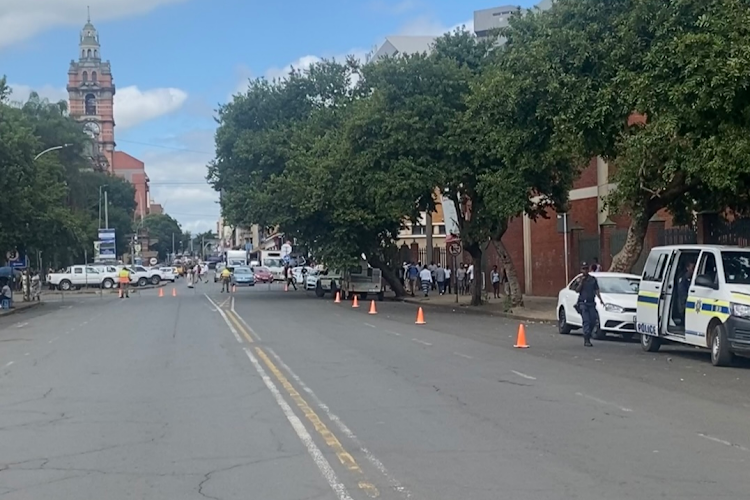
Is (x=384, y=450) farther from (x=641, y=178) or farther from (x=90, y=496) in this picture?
(x=641, y=178)

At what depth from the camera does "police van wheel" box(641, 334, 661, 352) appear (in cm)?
1941

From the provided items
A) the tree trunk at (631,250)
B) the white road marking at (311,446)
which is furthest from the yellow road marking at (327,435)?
the tree trunk at (631,250)

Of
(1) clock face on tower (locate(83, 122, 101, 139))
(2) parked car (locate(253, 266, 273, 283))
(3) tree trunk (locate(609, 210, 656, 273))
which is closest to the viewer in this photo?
(3) tree trunk (locate(609, 210, 656, 273))

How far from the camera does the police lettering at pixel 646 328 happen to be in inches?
742

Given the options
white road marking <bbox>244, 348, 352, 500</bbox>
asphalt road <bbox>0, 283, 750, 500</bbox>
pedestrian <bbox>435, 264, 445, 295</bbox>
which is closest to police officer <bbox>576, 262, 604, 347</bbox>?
asphalt road <bbox>0, 283, 750, 500</bbox>

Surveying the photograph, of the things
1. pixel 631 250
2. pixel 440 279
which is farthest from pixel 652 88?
pixel 440 279

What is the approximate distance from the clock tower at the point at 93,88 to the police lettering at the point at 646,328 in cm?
12975

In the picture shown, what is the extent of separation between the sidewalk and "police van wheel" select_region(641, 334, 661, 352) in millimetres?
9908

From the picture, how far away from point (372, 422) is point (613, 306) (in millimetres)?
12177

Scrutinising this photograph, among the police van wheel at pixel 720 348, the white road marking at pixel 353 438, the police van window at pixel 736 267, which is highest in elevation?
the police van window at pixel 736 267

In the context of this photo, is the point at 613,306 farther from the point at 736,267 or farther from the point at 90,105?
the point at 90,105

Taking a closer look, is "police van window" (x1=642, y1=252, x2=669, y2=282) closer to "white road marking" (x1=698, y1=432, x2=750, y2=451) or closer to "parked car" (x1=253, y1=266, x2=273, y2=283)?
"white road marking" (x1=698, y1=432, x2=750, y2=451)

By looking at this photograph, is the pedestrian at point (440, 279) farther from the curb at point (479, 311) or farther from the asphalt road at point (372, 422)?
the asphalt road at point (372, 422)

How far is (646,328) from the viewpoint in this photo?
1922 centimetres
